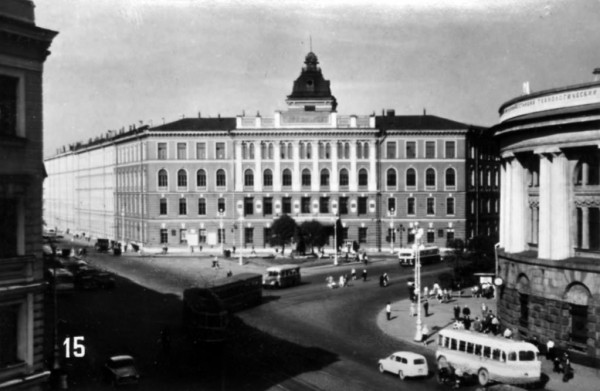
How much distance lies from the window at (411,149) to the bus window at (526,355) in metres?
55.0

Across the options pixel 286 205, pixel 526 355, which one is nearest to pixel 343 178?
pixel 286 205

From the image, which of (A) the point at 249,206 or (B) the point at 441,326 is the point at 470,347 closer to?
(B) the point at 441,326

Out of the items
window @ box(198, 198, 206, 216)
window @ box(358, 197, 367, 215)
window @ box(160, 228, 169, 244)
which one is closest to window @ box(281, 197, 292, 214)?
window @ box(358, 197, 367, 215)

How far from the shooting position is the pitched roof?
8094 cm

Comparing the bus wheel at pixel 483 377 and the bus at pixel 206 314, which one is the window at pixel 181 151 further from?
the bus wheel at pixel 483 377

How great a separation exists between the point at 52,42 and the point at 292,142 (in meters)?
60.0

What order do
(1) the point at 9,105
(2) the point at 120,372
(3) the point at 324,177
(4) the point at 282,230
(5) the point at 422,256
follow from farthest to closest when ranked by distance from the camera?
(3) the point at 324,177 < (4) the point at 282,230 < (5) the point at 422,256 < (2) the point at 120,372 < (1) the point at 9,105

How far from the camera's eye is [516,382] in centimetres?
2595

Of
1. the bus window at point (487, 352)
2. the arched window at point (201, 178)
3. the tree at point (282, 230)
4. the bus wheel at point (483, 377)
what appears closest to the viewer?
the bus wheel at point (483, 377)

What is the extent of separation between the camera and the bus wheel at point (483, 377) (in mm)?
26675

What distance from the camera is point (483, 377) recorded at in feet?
88.2

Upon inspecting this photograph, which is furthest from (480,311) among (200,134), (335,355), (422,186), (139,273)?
(200,134)

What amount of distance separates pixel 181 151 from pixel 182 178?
10.1 feet

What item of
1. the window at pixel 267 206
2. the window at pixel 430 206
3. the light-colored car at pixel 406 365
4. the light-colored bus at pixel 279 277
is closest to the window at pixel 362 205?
the window at pixel 430 206
